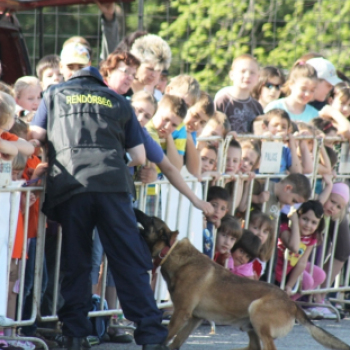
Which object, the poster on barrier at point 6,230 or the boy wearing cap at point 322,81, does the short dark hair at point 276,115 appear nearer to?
the boy wearing cap at point 322,81

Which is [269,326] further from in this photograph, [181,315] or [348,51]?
[348,51]

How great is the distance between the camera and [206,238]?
20.0 ft

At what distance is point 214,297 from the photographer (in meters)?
5.17

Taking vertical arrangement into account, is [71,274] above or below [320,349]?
above

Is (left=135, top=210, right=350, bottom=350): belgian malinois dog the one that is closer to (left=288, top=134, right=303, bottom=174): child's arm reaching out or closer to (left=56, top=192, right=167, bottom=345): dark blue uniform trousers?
(left=56, top=192, right=167, bottom=345): dark blue uniform trousers

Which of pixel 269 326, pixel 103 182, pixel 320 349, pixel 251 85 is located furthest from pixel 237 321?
pixel 251 85

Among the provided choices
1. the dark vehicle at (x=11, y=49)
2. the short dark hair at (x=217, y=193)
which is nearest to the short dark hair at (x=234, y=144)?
the short dark hair at (x=217, y=193)

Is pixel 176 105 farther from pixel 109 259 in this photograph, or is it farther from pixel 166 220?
pixel 109 259

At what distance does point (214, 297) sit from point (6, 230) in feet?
4.78

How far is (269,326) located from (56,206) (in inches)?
63.3

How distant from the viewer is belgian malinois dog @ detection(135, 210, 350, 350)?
5.06m

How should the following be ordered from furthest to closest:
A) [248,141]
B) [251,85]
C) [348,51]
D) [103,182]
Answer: [348,51]
[251,85]
[248,141]
[103,182]

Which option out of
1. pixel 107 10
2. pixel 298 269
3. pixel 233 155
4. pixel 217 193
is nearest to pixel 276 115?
pixel 233 155

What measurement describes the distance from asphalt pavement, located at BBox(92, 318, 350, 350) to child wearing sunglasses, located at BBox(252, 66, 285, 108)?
2.84 metres
